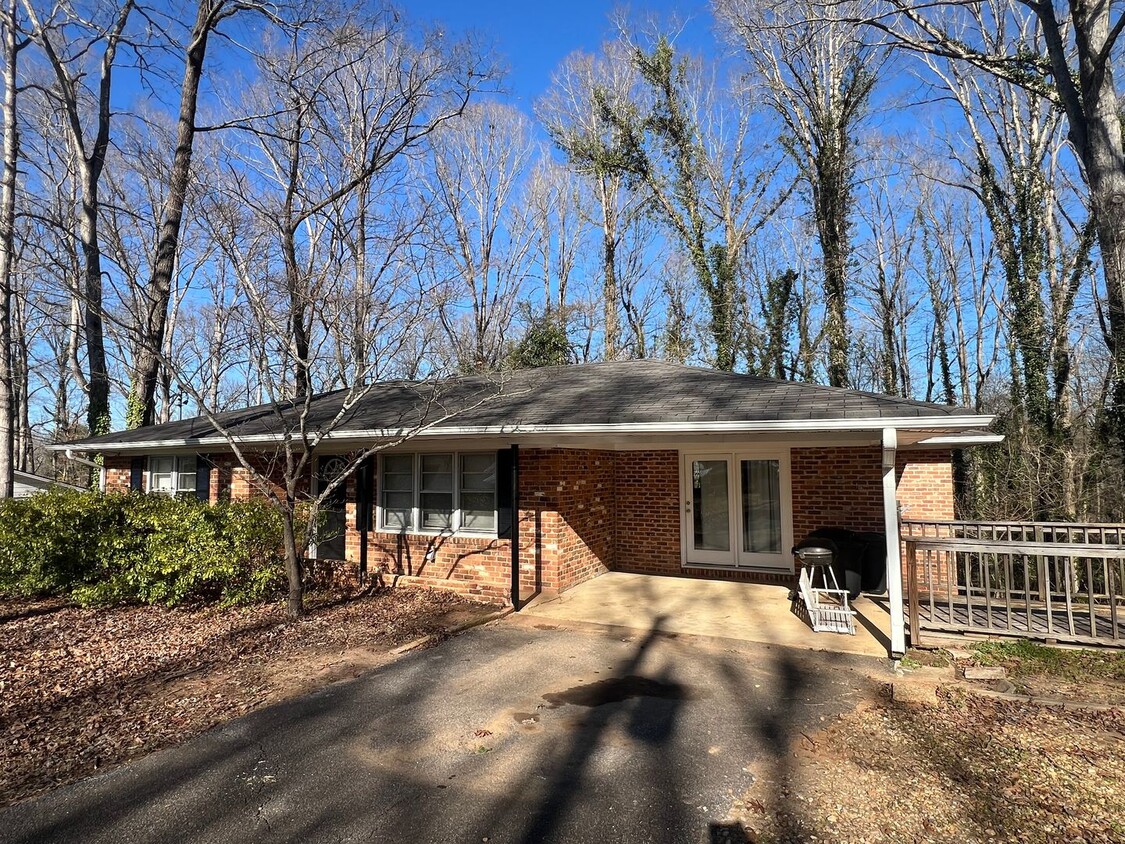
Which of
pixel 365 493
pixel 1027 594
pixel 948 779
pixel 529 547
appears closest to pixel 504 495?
pixel 529 547

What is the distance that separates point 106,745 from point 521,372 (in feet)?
25.5

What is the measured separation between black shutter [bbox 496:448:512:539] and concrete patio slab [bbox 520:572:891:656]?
101 cm

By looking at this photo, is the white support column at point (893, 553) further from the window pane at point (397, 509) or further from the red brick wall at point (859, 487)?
the window pane at point (397, 509)

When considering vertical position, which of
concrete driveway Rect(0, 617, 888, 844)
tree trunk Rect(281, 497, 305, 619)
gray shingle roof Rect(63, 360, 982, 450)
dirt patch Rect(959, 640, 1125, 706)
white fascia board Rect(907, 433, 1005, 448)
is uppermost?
gray shingle roof Rect(63, 360, 982, 450)

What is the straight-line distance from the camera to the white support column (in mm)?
5395

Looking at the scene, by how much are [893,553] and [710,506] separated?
157 inches

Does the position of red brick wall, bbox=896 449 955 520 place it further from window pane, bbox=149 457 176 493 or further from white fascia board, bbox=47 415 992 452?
window pane, bbox=149 457 176 493

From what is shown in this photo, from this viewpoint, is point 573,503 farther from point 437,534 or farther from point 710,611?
point 710,611

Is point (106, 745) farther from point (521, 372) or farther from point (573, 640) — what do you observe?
point (521, 372)

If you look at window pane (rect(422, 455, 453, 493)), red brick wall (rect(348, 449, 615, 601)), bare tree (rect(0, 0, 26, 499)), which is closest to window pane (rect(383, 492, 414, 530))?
red brick wall (rect(348, 449, 615, 601))

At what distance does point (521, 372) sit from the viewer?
424 inches

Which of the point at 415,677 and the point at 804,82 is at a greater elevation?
the point at 804,82

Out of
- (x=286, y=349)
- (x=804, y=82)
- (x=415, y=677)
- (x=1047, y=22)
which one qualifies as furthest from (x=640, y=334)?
(x=415, y=677)

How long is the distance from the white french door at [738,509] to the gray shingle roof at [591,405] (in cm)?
155
